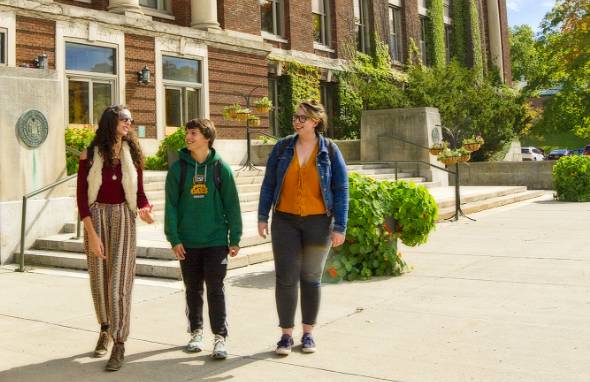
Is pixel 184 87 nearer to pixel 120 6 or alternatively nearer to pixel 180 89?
pixel 180 89

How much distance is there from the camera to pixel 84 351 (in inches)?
193

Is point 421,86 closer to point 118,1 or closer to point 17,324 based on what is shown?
point 118,1

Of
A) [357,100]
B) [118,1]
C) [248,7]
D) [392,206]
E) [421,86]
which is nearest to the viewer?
[392,206]

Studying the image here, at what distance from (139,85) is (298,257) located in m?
15.5

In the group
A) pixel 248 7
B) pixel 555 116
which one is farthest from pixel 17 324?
pixel 555 116

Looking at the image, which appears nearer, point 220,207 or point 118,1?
point 220,207

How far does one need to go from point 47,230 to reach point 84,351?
18.8 ft

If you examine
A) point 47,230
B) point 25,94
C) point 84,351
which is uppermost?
point 25,94

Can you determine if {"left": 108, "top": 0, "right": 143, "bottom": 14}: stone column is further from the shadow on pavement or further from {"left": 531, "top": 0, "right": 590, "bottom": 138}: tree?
{"left": 531, "top": 0, "right": 590, "bottom": 138}: tree

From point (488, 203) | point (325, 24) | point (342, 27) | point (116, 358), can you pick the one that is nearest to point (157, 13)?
point (325, 24)

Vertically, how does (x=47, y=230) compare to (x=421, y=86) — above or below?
below

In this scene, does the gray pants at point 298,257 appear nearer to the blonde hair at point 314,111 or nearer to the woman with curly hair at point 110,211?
the blonde hair at point 314,111

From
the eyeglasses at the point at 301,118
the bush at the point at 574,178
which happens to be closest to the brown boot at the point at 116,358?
the eyeglasses at the point at 301,118

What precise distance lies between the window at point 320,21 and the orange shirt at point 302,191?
78.2 feet
